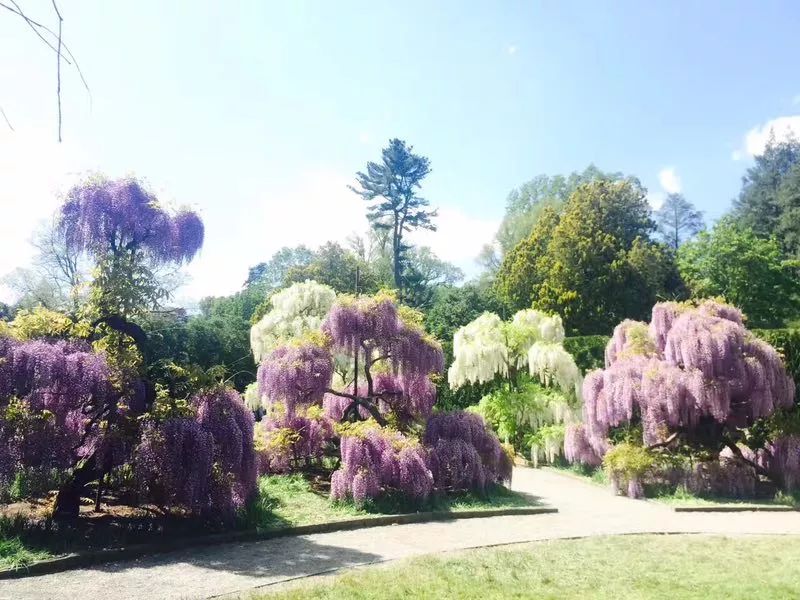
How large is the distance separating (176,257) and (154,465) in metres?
3.61

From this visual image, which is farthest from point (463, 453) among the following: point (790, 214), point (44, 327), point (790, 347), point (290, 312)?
point (790, 214)

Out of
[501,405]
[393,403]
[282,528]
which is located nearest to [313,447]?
[393,403]

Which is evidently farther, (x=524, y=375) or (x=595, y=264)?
(x=595, y=264)

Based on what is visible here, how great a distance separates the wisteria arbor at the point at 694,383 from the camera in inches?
424

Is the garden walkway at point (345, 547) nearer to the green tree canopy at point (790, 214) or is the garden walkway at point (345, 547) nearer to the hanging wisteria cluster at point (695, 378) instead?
the hanging wisteria cluster at point (695, 378)

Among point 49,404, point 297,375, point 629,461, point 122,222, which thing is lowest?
point 629,461

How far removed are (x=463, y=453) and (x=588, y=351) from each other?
8.44 m

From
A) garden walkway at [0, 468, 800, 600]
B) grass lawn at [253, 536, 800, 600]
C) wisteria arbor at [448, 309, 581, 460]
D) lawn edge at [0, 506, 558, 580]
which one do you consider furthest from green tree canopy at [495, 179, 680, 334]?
grass lawn at [253, 536, 800, 600]

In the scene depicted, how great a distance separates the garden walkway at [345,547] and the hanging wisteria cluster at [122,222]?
15.1 feet

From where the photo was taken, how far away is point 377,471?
914 centimetres

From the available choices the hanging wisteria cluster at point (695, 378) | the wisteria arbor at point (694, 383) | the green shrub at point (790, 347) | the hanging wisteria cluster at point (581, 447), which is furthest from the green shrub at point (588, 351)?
the hanging wisteria cluster at point (695, 378)

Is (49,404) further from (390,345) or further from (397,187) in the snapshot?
(397,187)

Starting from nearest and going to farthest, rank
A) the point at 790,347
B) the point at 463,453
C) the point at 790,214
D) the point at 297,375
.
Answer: the point at 463,453 < the point at 297,375 < the point at 790,347 < the point at 790,214

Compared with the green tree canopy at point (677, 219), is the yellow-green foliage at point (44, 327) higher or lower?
lower
